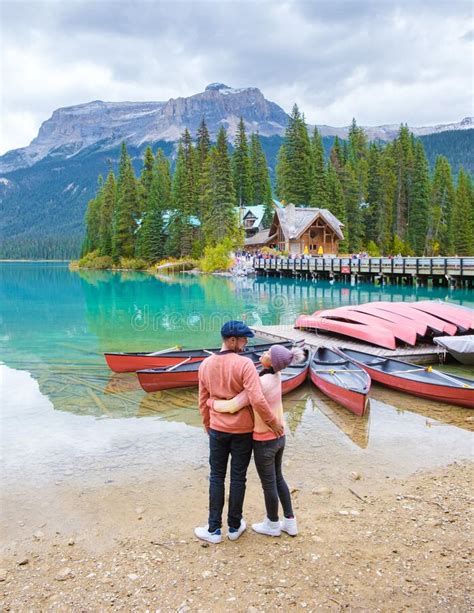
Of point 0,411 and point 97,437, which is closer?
point 97,437

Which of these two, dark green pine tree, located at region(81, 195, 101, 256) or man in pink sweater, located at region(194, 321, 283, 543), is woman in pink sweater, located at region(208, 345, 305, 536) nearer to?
man in pink sweater, located at region(194, 321, 283, 543)

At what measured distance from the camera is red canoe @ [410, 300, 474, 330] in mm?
16531

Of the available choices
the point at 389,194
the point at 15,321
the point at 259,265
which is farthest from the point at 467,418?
the point at 389,194

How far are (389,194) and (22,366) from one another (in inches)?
2981

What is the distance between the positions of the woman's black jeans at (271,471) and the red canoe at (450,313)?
42.9 feet

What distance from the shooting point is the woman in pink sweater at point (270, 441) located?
4.94 metres

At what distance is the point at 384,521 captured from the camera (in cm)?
585

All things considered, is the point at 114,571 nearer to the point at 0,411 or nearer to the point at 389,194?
the point at 0,411

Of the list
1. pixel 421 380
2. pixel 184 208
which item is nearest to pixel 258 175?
pixel 184 208

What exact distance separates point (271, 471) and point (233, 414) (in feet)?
2.46

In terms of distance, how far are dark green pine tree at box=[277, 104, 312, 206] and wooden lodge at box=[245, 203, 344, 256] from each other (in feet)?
19.7

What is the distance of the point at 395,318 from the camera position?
53.5 feet

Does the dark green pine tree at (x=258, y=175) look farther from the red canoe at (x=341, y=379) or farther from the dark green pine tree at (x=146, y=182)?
the red canoe at (x=341, y=379)

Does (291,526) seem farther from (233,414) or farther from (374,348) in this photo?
(374,348)
